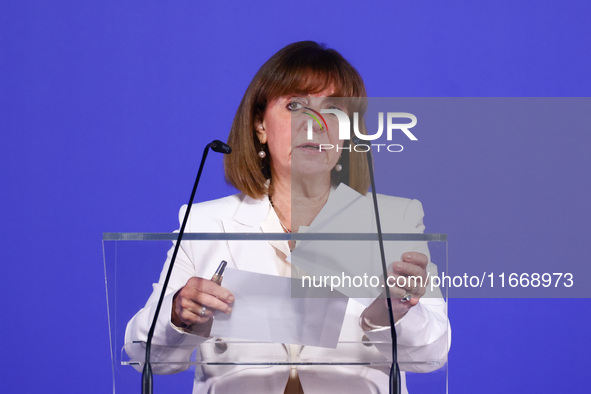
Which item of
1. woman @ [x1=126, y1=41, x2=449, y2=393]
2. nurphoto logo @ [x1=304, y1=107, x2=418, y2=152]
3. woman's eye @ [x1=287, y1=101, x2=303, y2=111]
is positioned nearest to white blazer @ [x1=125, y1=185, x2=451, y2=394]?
woman @ [x1=126, y1=41, x2=449, y2=393]

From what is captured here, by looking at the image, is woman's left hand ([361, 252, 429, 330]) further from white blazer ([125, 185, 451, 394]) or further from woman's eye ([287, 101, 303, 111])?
woman's eye ([287, 101, 303, 111])

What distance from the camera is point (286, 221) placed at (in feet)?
4.85

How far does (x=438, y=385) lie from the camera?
1.03 metres

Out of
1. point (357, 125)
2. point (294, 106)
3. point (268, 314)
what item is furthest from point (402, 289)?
point (294, 106)

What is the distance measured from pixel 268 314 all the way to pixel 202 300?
9 cm

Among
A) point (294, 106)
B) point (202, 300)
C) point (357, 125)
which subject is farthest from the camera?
point (294, 106)

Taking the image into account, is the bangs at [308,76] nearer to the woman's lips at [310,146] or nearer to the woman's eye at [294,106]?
the woman's eye at [294,106]

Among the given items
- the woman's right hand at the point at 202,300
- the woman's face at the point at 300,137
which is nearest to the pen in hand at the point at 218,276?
the woman's right hand at the point at 202,300

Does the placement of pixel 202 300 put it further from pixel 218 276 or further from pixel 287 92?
pixel 287 92

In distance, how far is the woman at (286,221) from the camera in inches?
39.4

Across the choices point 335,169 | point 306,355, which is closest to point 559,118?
point 335,169

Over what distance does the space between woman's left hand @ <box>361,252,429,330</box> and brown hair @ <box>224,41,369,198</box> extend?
545mm

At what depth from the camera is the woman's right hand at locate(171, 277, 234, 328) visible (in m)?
0.97

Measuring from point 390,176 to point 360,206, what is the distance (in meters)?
0.36
